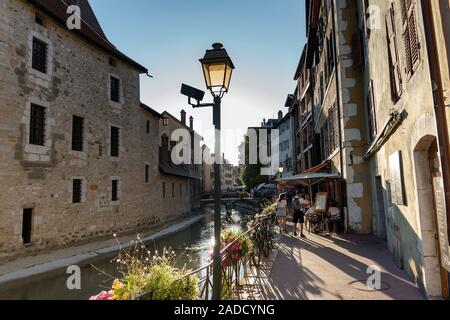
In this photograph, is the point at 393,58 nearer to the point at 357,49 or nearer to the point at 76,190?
the point at 357,49

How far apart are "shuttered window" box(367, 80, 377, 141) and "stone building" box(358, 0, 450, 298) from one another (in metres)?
1.65

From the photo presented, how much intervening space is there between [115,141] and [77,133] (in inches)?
122

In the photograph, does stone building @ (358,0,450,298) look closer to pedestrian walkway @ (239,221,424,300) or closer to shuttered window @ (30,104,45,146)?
pedestrian walkway @ (239,221,424,300)

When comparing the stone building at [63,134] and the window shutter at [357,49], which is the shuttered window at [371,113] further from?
the stone building at [63,134]

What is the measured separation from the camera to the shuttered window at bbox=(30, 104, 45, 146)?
533 inches

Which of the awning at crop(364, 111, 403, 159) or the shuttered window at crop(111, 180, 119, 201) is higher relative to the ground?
the awning at crop(364, 111, 403, 159)

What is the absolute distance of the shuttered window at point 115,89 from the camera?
19.3 metres

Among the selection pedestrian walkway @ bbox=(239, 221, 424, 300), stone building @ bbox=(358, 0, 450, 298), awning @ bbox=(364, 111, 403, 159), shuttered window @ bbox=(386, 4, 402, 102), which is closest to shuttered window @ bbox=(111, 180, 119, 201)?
pedestrian walkway @ bbox=(239, 221, 424, 300)

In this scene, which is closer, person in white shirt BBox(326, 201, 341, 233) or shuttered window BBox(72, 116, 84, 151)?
person in white shirt BBox(326, 201, 341, 233)

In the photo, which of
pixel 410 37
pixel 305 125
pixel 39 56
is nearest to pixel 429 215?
pixel 410 37

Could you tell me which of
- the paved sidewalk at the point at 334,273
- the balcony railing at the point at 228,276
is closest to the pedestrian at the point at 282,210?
the paved sidewalk at the point at 334,273

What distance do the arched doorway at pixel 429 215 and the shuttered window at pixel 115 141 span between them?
16984 millimetres
